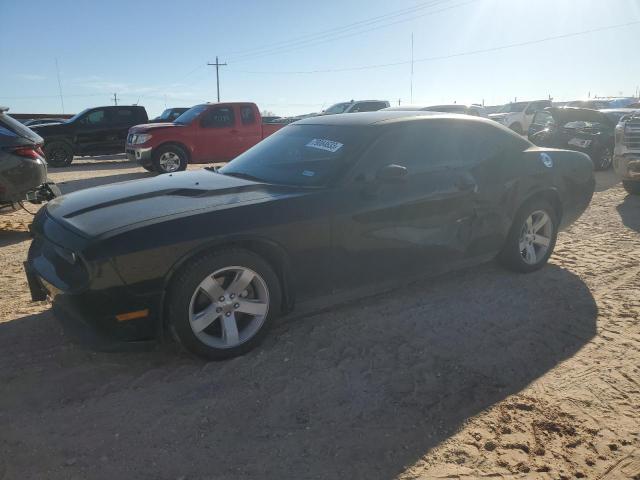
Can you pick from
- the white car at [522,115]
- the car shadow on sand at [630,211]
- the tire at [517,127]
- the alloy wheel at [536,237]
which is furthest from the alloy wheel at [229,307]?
the tire at [517,127]

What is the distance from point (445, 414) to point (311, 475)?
82cm

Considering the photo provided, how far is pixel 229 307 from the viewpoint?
3016 mm

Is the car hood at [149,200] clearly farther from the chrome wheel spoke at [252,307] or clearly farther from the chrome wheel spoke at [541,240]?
the chrome wheel spoke at [541,240]

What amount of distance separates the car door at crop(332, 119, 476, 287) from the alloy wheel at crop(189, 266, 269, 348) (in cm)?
60

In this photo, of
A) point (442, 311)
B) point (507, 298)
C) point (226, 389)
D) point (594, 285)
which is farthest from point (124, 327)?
point (594, 285)

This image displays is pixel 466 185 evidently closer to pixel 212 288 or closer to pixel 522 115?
pixel 212 288

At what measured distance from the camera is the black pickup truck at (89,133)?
15.1 meters

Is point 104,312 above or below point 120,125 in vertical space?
below

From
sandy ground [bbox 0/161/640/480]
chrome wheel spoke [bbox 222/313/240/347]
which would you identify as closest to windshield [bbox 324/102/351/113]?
sandy ground [bbox 0/161/640/480]

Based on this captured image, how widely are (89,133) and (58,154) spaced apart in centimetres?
113

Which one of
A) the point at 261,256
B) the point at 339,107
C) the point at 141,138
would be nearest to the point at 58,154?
the point at 141,138

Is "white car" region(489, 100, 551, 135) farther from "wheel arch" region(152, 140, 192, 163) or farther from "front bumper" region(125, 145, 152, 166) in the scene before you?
"front bumper" region(125, 145, 152, 166)

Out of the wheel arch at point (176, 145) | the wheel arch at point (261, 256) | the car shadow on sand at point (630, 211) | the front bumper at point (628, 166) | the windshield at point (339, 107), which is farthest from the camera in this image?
the windshield at point (339, 107)

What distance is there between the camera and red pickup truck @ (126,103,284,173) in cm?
1191
